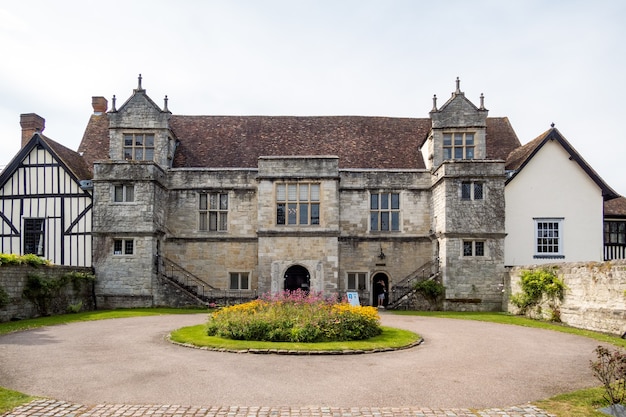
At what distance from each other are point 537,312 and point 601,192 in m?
8.18

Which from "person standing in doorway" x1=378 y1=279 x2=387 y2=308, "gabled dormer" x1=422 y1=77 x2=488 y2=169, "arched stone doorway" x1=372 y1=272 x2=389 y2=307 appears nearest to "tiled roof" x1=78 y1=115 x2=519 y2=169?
"gabled dormer" x1=422 y1=77 x2=488 y2=169

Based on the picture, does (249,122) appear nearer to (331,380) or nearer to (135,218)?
(135,218)

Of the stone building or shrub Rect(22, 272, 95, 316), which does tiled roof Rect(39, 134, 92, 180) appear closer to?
the stone building

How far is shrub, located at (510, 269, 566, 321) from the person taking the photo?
62.6 feet

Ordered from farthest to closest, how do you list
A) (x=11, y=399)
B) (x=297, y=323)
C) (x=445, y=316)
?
(x=445, y=316) < (x=297, y=323) < (x=11, y=399)

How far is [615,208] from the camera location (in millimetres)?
28016

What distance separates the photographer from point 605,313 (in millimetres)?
16109

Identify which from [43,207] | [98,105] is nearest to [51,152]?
[43,207]

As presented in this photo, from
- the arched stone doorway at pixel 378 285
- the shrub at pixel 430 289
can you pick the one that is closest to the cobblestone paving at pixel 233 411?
the shrub at pixel 430 289

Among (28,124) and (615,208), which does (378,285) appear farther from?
(28,124)

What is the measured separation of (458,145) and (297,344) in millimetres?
16497

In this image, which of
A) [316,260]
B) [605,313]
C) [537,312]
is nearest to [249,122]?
[316,260]

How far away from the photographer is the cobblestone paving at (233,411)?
7.28 m

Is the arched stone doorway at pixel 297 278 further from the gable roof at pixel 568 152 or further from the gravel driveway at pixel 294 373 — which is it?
the gravel driveway at pixel 294 373
